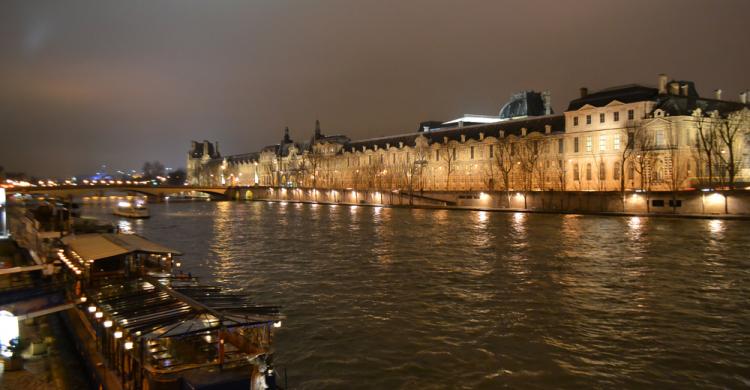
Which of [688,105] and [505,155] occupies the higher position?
[688,105]

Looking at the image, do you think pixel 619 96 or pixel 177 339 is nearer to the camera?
pixel 177 339

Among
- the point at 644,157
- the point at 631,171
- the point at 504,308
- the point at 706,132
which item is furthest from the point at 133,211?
the point at 706,132

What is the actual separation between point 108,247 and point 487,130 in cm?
7721

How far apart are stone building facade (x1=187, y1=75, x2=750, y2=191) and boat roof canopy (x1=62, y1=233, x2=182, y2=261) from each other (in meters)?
54.1

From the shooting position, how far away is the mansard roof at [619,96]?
69.3 meters

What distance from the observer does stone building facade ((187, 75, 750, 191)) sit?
213 ft

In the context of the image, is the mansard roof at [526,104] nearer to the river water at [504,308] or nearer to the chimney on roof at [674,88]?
the chimney on roof at [674,88]

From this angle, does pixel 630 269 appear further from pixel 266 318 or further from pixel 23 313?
pixel 23 313

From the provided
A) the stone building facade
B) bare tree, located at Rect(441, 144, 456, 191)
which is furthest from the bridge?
bare tree, located at Rect(441, 144, 456, 191)

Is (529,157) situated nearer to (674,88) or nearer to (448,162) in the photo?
(448,162)

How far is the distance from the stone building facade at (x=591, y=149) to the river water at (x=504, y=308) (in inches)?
1210

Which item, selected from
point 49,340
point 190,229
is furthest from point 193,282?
point 190,229

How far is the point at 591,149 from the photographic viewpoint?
242ft

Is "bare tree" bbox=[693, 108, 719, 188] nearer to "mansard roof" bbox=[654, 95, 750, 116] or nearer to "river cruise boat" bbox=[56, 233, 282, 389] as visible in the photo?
"mansard roof" bbox=[654, 95, 750, 116]
